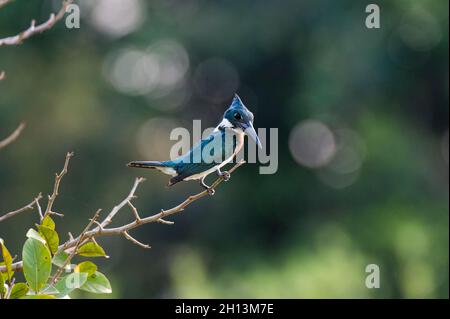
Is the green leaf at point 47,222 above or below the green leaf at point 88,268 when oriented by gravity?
above

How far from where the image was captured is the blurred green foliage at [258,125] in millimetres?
15008

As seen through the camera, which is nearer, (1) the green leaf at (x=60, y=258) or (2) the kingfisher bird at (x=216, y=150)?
(1) the green leaf at (x=60, y=258)

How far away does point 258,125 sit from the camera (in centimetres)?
1502

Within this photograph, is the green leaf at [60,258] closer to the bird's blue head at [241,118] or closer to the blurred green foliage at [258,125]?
the bird's blue head at [241,118]

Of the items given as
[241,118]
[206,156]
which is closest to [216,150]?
[206,156]

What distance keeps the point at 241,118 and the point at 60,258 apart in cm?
146

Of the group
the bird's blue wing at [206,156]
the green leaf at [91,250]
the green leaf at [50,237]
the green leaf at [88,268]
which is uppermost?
the bird's blue wing at [206,156]

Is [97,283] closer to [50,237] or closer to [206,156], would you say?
[50,237]

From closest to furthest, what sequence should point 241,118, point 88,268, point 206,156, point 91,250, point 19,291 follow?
point 19,291
point 88,268
point 91,250
point 241,118
point 206,156

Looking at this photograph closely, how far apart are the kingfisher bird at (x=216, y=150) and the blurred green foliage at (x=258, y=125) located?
33.1 ft

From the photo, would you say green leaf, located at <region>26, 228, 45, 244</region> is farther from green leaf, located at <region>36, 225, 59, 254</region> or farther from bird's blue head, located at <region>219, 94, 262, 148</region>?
bird's blue head, located at <region>219, 94, 262, 148</region>

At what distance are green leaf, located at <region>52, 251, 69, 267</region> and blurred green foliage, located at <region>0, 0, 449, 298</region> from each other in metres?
11.4

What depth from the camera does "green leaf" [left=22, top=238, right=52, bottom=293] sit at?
2596 millimetres

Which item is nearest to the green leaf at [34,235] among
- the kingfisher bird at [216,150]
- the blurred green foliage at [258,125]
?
the kingfisher bird at [216,150]
